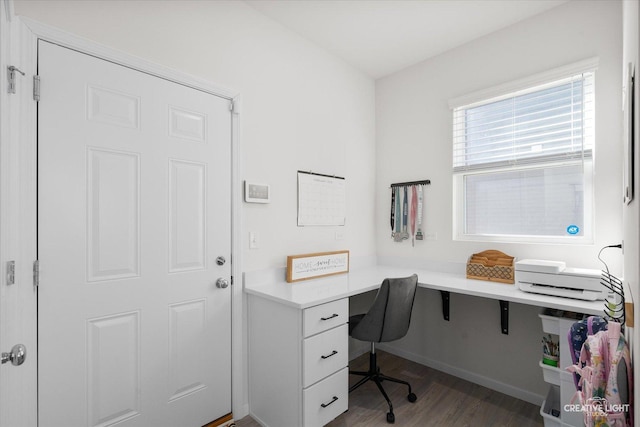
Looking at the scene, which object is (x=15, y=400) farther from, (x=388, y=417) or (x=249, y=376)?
(x=388, y=417)

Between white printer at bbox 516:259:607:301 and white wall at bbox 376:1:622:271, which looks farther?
white wall at bbox 376:1:622:271

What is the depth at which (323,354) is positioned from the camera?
1.77m

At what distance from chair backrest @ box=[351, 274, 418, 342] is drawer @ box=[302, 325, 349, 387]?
21cm

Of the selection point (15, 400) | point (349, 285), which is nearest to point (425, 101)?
point (349, 285)

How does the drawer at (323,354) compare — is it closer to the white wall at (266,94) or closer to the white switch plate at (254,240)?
the white wall at (266,94)

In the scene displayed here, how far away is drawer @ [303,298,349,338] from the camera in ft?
5.53

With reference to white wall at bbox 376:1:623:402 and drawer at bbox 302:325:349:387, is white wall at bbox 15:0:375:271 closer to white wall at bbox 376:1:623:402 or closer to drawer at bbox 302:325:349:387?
white wall at bbox 376:1:623:402

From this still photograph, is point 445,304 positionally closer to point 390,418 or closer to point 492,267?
point 492,267

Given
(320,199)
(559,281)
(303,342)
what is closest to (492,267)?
(559,281)

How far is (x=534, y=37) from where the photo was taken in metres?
2.25

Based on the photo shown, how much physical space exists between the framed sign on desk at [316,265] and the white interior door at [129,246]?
48 centimetres

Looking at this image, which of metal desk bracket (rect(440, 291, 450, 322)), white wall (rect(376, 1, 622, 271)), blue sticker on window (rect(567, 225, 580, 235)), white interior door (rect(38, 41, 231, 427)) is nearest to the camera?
white interior door (rect(38, 41, 231, 427))

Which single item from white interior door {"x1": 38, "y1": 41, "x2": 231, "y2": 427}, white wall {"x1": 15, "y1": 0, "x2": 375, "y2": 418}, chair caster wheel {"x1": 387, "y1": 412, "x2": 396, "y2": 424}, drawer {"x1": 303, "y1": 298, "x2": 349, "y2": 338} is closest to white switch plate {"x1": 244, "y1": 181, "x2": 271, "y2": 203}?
white wall {"x1": 15, "y1": 0, "x2": 375, "y2": 418}

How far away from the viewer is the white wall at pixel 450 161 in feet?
6.39
